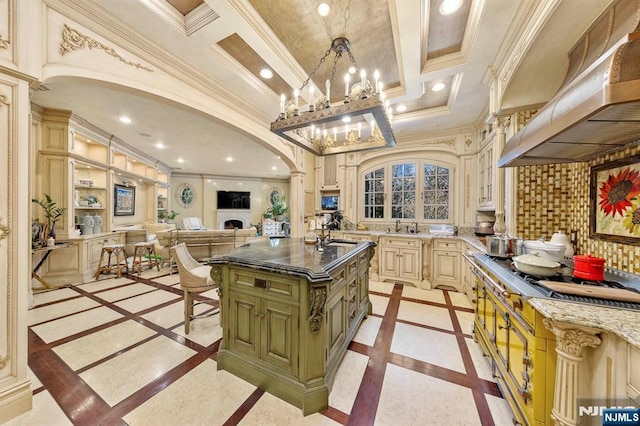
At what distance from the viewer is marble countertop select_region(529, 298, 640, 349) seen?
2.90 ft

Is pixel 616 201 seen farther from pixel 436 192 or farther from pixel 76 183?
pixel 76 183

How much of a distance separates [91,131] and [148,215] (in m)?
3.18

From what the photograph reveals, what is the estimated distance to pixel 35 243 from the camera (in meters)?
3.29

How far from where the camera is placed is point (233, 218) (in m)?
10.2

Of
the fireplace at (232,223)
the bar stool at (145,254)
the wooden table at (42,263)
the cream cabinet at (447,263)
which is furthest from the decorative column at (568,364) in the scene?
the fireplace at (232,223)

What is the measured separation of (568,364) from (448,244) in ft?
9.88

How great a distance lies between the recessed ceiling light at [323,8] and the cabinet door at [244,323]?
7.92 ft

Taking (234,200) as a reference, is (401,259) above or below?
below

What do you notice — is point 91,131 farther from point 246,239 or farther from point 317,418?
point 317,418

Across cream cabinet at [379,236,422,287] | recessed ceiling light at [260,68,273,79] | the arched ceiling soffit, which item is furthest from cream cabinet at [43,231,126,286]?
cream cabinet at [379,236,422,287]

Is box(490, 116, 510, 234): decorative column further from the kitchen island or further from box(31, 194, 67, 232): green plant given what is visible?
box(31, 194, 67, 232): green plant

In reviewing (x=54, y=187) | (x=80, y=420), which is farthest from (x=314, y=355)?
(x=54, y=187)

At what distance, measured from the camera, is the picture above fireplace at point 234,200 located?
997 cm

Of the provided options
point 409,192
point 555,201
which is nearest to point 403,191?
point 409,192
